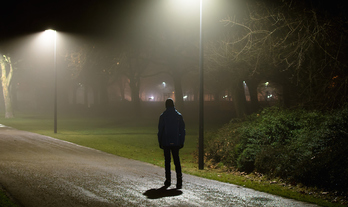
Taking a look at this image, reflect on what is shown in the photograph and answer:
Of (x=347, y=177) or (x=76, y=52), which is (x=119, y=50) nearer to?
(x=76, y=52)

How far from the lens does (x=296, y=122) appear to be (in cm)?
1098

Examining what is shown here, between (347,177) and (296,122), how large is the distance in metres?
3.82

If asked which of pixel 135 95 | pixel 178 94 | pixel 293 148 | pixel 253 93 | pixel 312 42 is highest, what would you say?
pixel 312 42

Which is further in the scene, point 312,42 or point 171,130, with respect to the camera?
point 312,42

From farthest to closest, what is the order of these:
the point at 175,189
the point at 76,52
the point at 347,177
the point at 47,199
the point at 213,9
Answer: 1. the point at 76,52
2. the point at 213,9
3. the point at 175,189
4. the point at 347,177
5. the point at 47,199

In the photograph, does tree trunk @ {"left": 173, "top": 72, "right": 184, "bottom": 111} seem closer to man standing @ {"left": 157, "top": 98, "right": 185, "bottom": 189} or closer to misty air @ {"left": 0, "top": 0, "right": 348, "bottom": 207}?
misty air @ {"left": 0, "top": 0, "right": 348, "bottom": 207}

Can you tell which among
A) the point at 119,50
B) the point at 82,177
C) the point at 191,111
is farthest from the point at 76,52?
the point at 191,111

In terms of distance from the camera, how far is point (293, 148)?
9422mm

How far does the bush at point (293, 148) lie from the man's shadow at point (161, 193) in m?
2.90

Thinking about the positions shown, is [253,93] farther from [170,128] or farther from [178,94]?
[170,128]

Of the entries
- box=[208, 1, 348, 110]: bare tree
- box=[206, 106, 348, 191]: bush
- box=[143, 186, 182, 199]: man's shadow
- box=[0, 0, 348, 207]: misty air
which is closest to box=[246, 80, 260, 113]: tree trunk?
box=[0, 0, 348, 207]: misty air

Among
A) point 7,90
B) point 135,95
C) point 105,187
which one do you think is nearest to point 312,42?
point 105,187

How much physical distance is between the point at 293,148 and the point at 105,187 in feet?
15.5

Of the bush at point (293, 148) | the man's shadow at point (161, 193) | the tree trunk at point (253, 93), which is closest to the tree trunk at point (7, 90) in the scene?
the tree trunk at point (253, 93)
